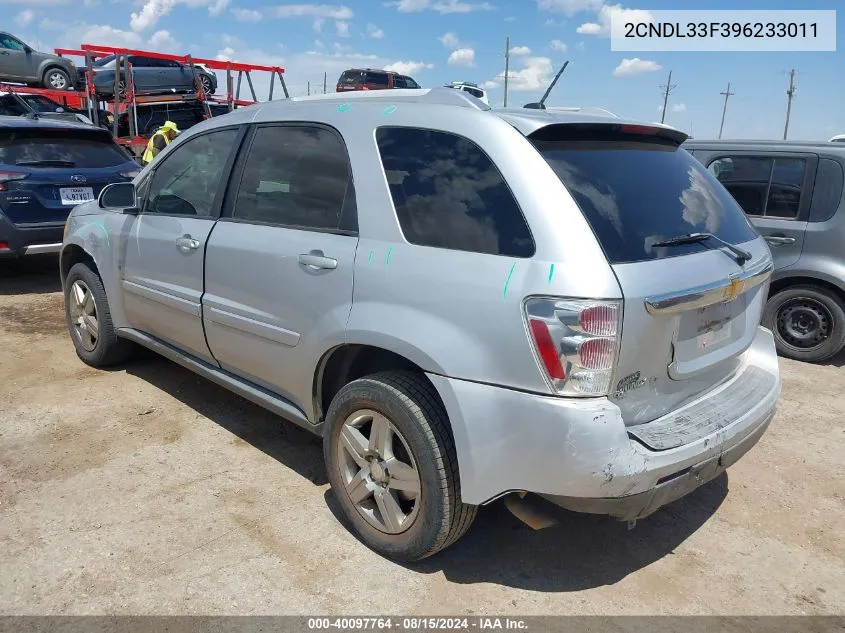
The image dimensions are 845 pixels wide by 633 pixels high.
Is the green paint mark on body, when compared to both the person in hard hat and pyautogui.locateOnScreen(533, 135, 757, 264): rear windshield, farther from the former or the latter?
the person in hard hat

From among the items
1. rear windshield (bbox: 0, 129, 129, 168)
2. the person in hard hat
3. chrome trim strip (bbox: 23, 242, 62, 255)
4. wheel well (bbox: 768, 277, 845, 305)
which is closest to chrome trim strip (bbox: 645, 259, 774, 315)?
wheel well (bbox: 768, 277, 845, 305)

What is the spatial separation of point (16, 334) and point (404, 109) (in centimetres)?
452

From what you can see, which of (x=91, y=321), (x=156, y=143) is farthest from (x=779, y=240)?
(x=156, y=143)

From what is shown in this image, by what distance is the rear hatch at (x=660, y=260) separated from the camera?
2242 mm

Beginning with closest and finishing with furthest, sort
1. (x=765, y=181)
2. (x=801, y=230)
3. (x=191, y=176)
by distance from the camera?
1. (x=191, y=176)
2. (x=801, y=230)
3. (x=765, y=181)

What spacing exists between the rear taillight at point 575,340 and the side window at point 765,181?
4287 millimetres

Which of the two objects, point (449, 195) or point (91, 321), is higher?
point (449, 195)

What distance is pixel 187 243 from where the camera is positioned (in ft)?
11.8

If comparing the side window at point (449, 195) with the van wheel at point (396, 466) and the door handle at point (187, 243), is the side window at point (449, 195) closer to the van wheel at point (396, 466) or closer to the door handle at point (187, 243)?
the van wheel at point (396, 466)

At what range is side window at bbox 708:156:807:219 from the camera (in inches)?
218

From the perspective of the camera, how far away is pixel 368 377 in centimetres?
268

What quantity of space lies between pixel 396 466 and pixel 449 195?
3.52 feet

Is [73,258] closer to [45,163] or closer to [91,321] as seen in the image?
[91,321]

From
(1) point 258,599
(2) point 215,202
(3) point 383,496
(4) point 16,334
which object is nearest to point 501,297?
(3) point 383,496
